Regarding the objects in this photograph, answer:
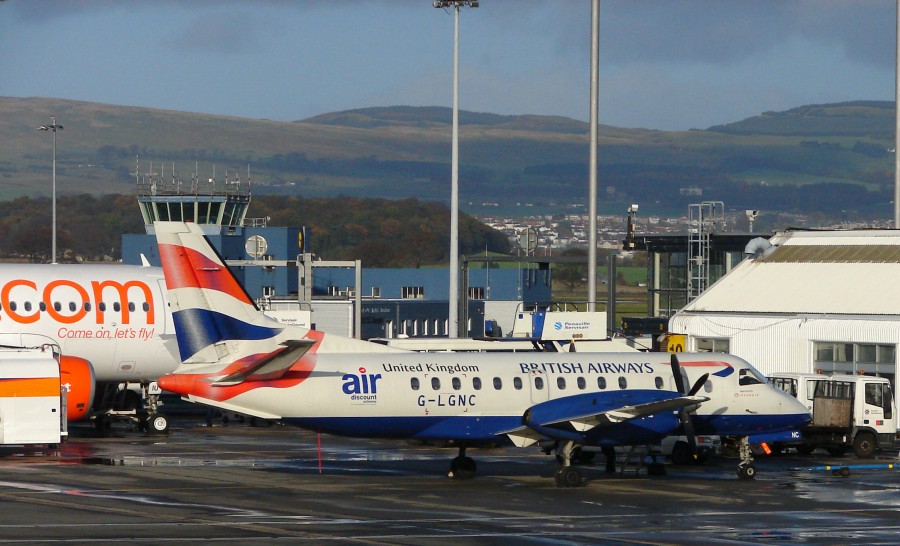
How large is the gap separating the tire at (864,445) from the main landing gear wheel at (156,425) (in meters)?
22.8

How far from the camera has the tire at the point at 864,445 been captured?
4162cm

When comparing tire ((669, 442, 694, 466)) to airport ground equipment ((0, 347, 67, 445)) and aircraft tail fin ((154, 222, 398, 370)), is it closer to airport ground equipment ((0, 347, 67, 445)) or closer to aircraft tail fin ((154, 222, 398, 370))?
aircraft tail fin ((154, 222, 398, 370))

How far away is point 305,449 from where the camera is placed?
139 ft

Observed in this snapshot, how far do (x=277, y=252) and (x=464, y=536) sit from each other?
233 ft

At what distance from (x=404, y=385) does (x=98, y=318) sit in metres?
17.0

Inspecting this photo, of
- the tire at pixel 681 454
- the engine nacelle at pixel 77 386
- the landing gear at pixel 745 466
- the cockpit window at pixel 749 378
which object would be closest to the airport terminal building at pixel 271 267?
the engine nacelle at pixel 77 386

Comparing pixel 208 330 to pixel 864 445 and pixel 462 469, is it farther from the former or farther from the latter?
pixel 864 445

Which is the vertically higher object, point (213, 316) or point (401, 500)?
point (213, 316)

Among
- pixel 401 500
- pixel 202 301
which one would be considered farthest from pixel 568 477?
pixel 202 301

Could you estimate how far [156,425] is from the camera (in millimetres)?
46969

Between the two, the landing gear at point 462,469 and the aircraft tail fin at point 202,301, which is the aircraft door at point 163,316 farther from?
the landing gear at point 462,469

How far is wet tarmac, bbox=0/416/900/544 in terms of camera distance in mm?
24281

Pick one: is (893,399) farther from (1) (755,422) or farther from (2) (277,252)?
(2) (277,252)

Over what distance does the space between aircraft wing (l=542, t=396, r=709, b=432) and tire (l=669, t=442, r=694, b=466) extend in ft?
20.5
